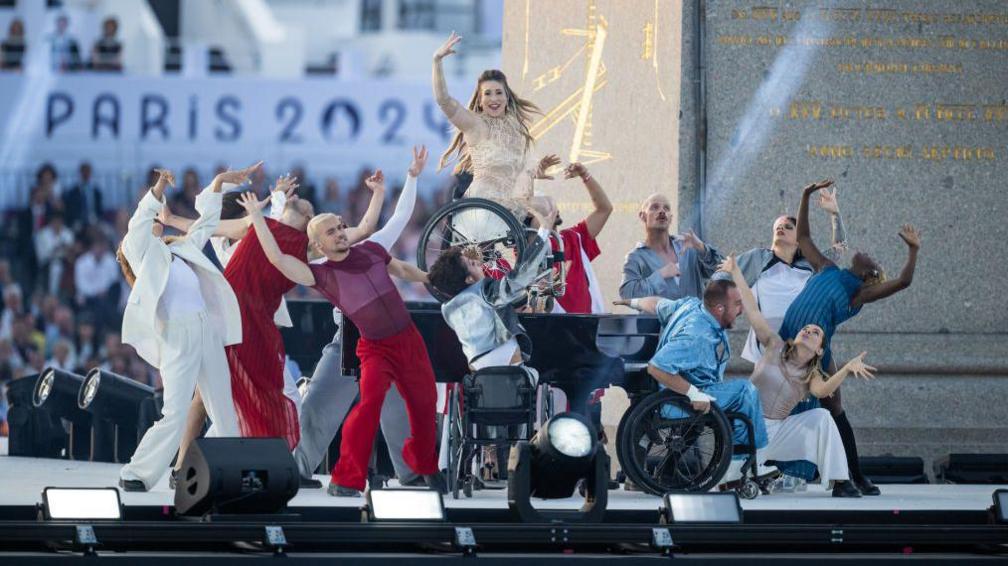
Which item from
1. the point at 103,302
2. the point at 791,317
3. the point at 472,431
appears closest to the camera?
the point at 472,431

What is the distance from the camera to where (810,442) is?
10.2m

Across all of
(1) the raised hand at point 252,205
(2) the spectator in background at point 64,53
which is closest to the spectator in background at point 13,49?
(2) the spectator in background at point 64,53

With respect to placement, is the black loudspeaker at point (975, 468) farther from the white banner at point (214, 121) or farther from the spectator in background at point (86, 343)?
the white banner at point (214, 121)

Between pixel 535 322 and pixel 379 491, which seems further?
pixel 535 322

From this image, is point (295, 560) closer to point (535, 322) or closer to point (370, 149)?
point (535, 322)

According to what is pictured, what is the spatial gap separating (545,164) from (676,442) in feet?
5.88

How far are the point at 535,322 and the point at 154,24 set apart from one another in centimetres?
2433

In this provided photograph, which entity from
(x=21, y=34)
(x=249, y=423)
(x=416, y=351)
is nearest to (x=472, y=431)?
(x=416, y=351)

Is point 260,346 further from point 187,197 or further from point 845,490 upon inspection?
point 187,197

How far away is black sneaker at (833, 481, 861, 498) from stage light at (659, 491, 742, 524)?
5.74 ft

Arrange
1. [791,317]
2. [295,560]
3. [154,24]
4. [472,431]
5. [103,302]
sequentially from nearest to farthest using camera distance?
[295,560] → [472,431] → [791,317] → [103,302] → [154,24]

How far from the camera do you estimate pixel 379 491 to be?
822 centimetres

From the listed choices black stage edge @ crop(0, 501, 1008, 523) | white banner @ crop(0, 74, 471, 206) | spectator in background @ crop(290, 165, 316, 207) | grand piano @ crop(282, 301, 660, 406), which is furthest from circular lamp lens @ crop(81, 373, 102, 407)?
white banner @ crop(0, 74, 471, 206)

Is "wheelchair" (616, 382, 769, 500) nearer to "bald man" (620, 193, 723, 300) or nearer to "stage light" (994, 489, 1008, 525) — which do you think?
"bald man" (620, 193, 723, 300)
